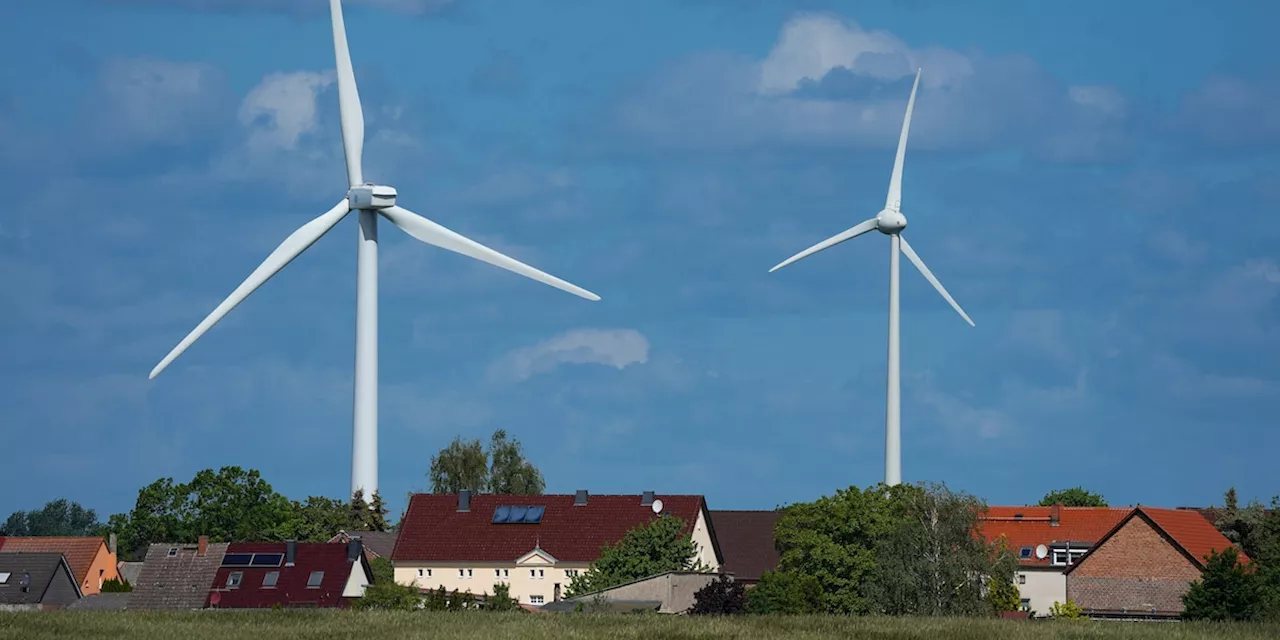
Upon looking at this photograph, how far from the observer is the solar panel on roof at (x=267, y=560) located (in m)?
105

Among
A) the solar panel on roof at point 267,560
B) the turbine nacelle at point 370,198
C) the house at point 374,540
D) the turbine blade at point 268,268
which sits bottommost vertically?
the solar panel on roof at point 267,560

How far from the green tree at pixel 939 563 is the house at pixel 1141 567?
569 inches

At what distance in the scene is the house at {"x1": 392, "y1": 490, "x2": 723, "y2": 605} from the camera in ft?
356

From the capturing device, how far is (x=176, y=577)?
10550cm

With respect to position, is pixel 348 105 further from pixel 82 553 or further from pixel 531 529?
pixel 82 553

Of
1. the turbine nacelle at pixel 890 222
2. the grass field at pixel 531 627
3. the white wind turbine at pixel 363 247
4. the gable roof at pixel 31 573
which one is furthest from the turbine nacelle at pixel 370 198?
the grass field at pixel 531 627

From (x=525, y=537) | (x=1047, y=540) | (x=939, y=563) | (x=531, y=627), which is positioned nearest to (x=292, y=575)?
(x=525, y=537)

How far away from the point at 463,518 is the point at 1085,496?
8231 cm

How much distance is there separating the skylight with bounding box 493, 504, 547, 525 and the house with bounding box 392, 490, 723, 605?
6 centimetres

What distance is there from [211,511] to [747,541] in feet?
153

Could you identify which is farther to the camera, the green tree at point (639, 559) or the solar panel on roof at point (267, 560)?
the solar panel on roof at point (267, 560)

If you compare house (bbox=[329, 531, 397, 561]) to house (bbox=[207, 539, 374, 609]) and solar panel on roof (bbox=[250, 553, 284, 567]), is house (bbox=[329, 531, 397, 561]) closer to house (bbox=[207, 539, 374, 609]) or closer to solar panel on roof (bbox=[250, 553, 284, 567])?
solar panel on roof (bbox=[250, 553, 284, 567])

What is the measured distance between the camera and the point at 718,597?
80750mm

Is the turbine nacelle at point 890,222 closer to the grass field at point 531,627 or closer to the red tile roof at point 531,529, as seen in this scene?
the red tile roof at point 531,529
